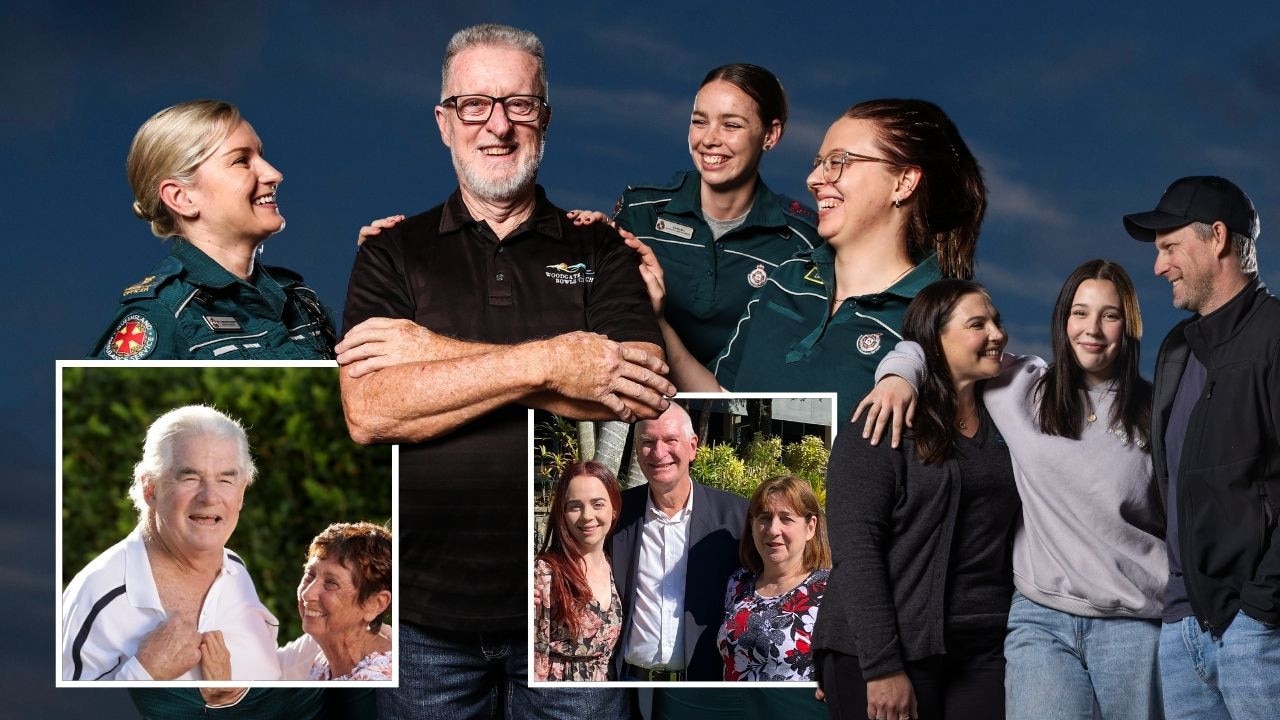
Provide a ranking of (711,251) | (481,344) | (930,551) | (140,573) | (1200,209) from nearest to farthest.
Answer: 1. (930,551)
2. (481,344)
3. (1200,209)
4. (140,573)
5. (711,251)

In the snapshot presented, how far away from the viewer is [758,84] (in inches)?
310

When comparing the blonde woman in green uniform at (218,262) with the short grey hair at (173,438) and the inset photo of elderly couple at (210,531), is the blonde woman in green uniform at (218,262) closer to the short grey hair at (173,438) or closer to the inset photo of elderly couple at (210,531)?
the inset photo of elderly couple at (210,531)

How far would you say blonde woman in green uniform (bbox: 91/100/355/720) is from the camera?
736cm

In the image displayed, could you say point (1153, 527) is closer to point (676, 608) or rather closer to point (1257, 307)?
point (1257, 307)

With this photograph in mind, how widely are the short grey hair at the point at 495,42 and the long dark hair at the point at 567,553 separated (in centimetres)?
170

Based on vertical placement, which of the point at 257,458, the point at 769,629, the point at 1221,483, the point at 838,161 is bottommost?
the point at 769,629

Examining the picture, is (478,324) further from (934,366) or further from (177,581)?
Answer: (934,366)

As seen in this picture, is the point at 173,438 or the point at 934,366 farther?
the point at 173,438

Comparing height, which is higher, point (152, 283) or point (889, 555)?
point (152, 283)

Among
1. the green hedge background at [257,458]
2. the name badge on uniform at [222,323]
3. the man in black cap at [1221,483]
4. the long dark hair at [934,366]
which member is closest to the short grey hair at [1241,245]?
the man in black cap at [1221,483]

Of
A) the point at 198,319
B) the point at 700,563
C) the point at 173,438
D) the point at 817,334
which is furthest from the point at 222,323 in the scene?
the point at 817,334

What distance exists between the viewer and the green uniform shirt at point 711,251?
775 centimetres

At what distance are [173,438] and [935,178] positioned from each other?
3689mm

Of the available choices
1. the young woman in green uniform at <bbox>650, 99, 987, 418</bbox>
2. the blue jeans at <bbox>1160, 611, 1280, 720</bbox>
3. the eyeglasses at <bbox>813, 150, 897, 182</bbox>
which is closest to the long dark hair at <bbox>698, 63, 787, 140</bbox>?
the young woman in green uniform at <bbox>650, 99, 987, 418</bbox>
